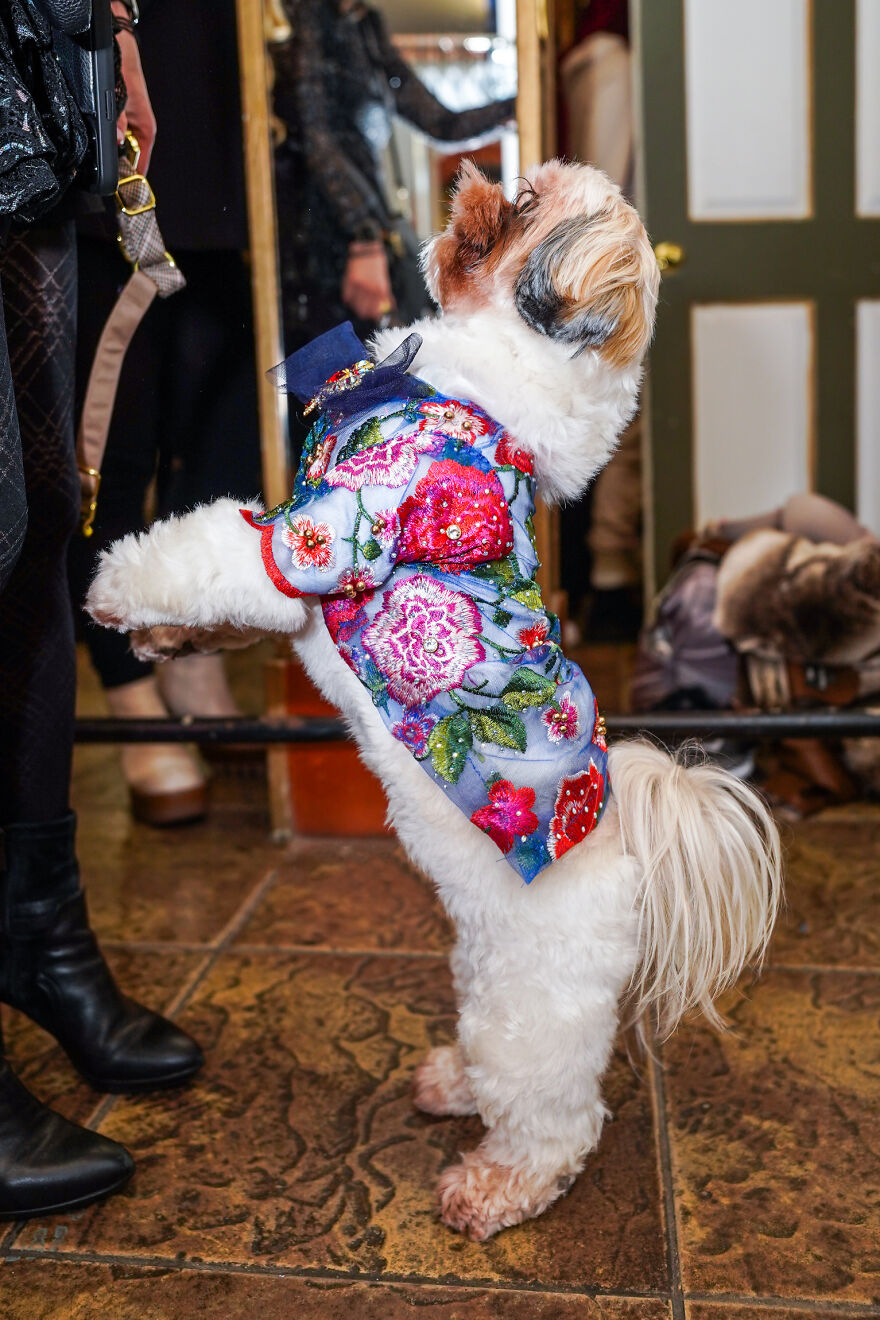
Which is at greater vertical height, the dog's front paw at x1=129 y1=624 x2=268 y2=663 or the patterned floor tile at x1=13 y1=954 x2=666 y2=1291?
the dog's front paw at x1=129 y1=624 x2=268 y2=663

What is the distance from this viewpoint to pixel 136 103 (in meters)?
1.13

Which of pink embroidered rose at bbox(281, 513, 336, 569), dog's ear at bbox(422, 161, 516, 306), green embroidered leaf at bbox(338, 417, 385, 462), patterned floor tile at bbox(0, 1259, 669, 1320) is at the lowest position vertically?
patterned floor tile at bbox(0, 1259, 669, 1320)

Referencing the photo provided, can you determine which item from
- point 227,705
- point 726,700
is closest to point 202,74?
point 227,705

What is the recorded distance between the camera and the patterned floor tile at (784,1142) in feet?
3.19

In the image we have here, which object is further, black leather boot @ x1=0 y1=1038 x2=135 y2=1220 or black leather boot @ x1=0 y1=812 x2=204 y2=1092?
black leather boot @ x1=0 y1=812 x2=204 y2=1092

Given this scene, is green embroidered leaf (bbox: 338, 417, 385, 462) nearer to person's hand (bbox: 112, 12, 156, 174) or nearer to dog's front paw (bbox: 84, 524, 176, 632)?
dog's front paw (bbox: 84, 524, 176, 632)

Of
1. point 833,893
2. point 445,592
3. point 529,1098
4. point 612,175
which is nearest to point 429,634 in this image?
point 445,592

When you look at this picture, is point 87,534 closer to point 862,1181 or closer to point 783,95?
point 862,1181

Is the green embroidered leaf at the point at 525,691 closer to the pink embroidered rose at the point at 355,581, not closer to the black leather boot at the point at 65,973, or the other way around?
the pink embroidered rose at the point at 355,581

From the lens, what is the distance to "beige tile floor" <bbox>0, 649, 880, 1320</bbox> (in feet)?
3.12

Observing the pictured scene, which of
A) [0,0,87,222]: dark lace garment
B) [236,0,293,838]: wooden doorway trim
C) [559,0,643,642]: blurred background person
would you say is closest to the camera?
[0,0,87,222]: dark lace garment

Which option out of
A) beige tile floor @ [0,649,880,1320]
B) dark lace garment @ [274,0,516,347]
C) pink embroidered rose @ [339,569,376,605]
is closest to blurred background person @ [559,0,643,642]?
dark lace garment @ [274,0,516,347]

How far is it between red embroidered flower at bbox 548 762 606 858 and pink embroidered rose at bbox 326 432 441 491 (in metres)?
0.30

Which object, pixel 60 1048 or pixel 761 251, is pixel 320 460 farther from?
pixel 761 251
